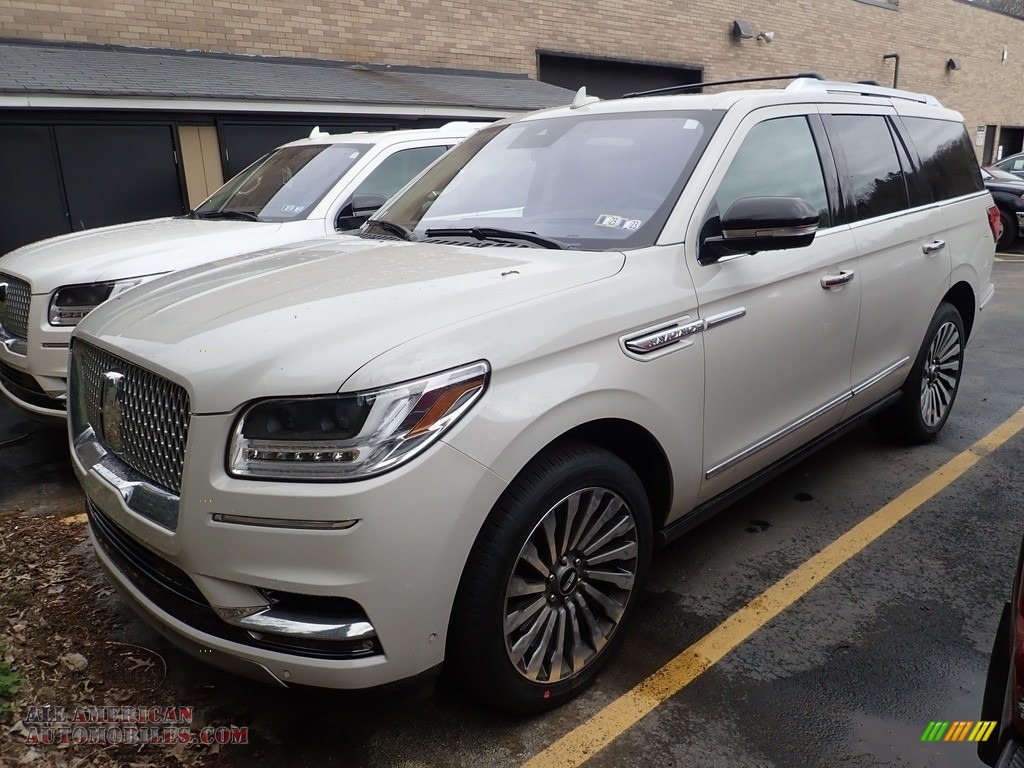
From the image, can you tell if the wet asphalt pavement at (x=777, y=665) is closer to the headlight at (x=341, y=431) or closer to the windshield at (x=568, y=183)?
the headlight at (x=341, y=431)

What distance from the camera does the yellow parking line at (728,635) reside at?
250cm

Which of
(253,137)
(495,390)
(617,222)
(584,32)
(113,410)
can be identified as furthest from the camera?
(584,32)

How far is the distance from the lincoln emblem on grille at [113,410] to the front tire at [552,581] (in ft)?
3.84

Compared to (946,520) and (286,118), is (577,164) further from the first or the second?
(286,118)

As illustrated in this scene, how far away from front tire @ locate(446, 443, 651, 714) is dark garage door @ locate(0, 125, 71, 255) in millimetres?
8023

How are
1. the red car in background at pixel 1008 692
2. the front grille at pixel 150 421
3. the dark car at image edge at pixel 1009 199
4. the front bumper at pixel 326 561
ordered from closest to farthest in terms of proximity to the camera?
the red car in background at pixel 1008 692 < the front bumper at pixel 326 561 < the front grille at pixel 150 421 < the dark car at image edge at pixel 1009 199

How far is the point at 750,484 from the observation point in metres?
3.38

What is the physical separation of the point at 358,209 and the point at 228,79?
575cm

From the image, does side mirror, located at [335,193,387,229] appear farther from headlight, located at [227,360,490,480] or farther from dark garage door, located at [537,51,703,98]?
dark garage door, located at [537,51,703,98]

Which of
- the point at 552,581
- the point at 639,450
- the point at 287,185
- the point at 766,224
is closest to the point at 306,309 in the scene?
the point at 552,581

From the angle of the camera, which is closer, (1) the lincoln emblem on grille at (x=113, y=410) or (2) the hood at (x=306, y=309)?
(2) the hood at (x=306, y=309)

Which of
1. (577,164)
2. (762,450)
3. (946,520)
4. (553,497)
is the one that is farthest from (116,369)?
(946,520)

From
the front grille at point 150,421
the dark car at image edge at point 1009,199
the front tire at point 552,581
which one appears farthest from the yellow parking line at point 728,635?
the dark car at image edge at point 1009,199

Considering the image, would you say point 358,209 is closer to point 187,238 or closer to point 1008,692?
point 187,238
